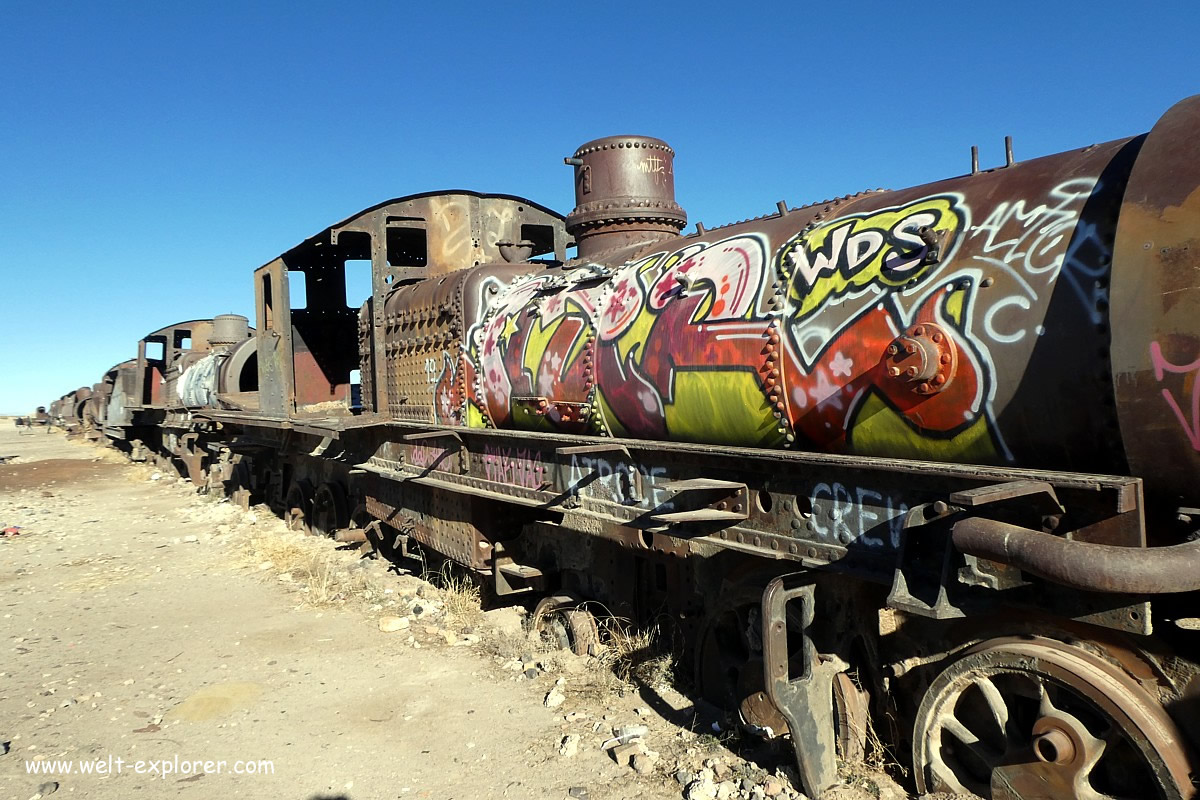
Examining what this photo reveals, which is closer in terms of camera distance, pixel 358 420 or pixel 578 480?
pixel 578 480

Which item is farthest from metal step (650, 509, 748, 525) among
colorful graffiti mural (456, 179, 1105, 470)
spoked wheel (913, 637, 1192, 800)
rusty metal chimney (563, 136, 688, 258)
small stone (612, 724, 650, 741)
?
rusty metal chimney (563, 136, 688, 258)

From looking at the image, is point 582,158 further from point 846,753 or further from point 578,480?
point 846,753

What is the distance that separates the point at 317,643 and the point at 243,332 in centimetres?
1590

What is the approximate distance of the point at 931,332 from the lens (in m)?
3.12

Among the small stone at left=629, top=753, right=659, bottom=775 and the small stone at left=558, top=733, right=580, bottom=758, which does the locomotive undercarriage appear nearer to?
the small stone at left=629, top=753, right=659, bottom=775

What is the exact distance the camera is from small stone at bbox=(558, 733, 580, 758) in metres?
4.33

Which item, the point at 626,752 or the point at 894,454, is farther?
the point at 626,752

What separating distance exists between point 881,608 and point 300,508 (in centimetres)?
992

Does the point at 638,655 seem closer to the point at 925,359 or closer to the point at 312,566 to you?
the point at 925,359

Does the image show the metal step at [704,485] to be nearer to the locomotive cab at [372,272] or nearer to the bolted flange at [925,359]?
the bolted flange at [925,359]

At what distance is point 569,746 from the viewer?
14.3ft

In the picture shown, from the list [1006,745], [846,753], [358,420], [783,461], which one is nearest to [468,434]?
[358,420]

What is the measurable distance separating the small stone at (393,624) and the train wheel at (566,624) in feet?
4.17

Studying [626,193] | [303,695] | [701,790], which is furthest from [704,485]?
[303,695]
